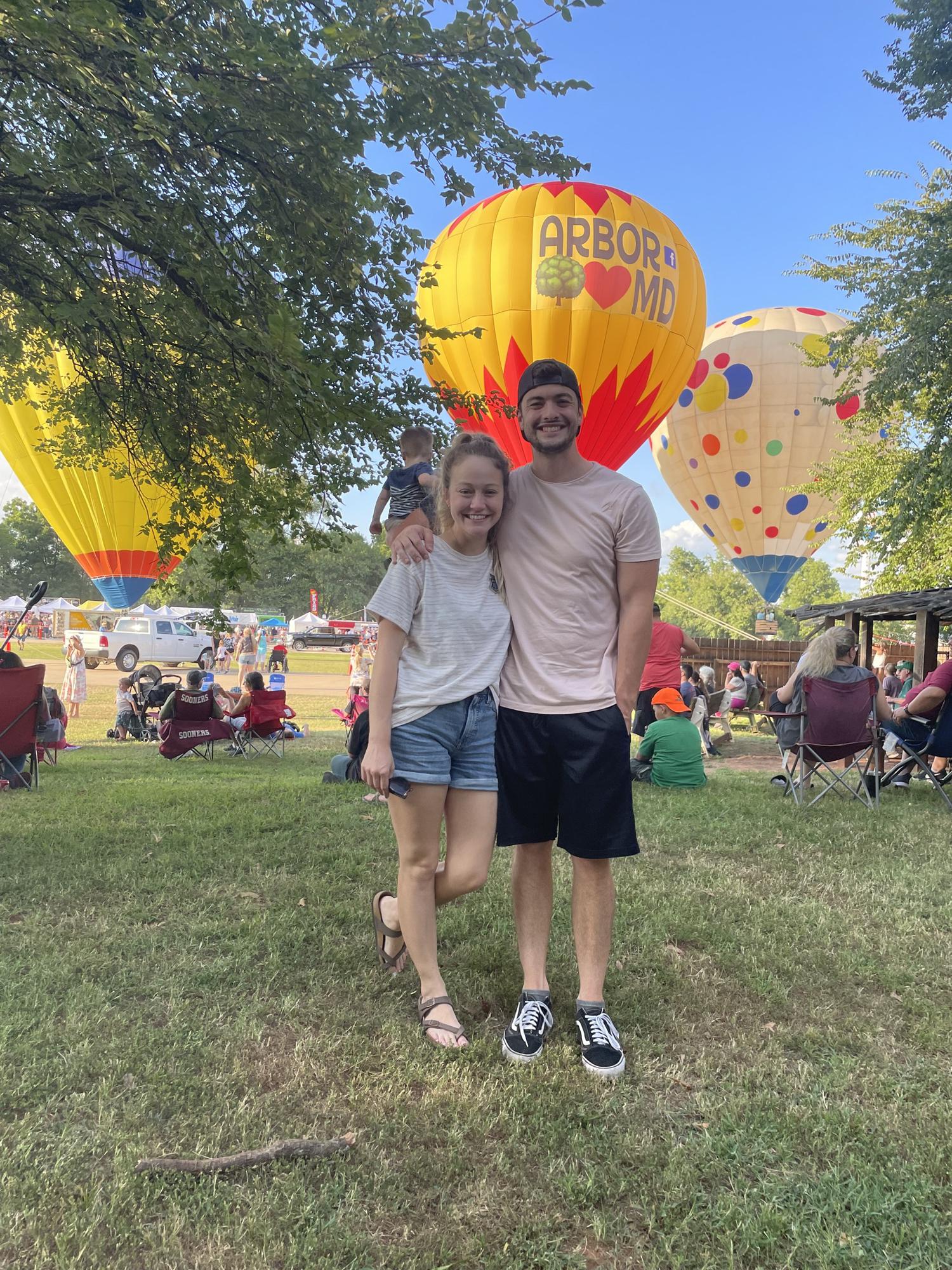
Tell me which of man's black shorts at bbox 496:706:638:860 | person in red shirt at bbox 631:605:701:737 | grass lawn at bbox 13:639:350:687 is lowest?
grass lawn at bbox 13:639:350:687

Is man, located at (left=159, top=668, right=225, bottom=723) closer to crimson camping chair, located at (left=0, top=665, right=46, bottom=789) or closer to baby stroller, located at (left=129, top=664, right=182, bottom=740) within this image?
baby stroller, located at (left=129, top=664, right=182, bottom=740)

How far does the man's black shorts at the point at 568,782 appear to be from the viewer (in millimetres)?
2502

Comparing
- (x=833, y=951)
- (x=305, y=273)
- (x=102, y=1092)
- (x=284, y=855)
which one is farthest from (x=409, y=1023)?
(x=305, y=273)

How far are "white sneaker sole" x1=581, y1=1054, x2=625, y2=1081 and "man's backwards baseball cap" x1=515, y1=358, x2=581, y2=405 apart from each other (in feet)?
6.84

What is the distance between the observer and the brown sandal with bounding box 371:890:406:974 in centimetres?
305

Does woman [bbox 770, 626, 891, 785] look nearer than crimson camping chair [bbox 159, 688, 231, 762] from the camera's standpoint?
Yes

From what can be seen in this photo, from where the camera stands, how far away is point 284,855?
15.9 feet

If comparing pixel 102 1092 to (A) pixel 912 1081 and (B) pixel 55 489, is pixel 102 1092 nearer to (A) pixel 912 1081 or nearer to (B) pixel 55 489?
(A) pixel 912 1081

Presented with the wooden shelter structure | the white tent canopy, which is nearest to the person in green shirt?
the wooden shelter structure

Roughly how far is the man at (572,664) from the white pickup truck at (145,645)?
101ft

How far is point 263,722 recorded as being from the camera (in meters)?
10.9

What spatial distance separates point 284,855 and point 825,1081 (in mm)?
3332

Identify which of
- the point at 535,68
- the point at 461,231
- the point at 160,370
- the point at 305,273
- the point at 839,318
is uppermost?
the point at 839,318

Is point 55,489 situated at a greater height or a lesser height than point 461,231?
lesser
